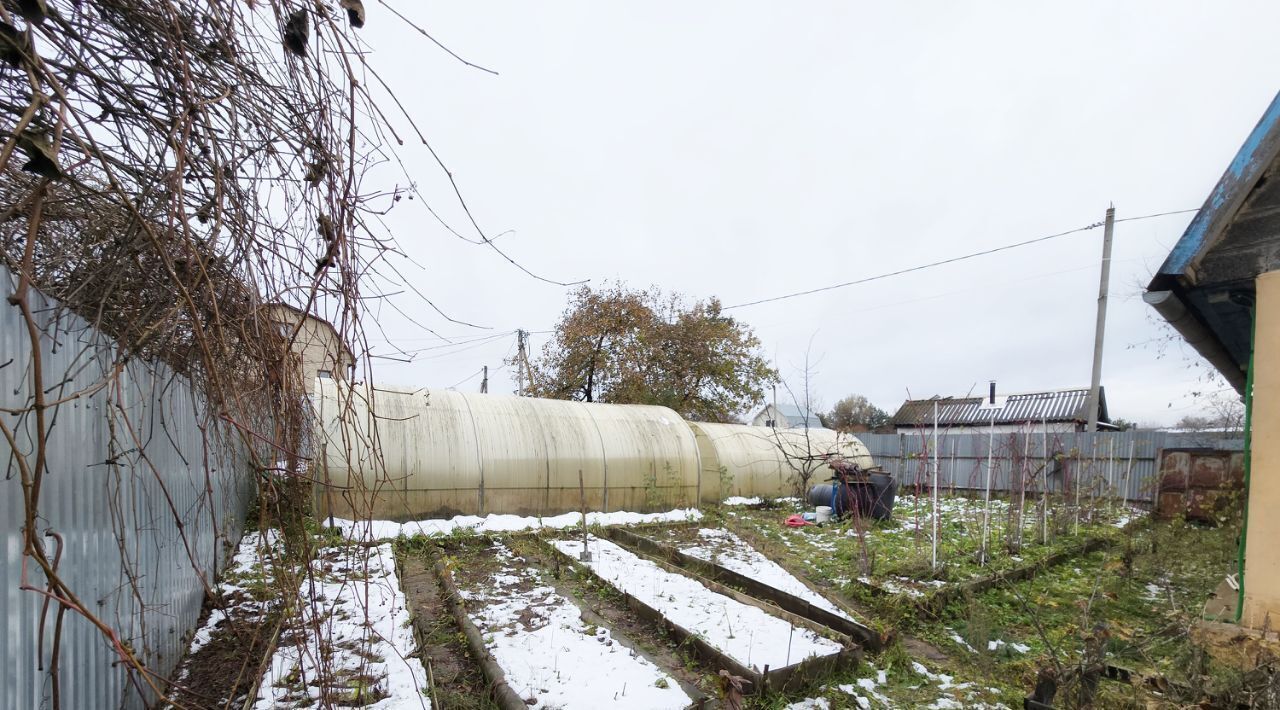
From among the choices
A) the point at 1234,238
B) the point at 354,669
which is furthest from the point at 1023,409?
the point at 354,669

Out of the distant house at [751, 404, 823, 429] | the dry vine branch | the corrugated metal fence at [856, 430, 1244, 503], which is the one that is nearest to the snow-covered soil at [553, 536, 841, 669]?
the distant house at [751, 404, 823, 429]

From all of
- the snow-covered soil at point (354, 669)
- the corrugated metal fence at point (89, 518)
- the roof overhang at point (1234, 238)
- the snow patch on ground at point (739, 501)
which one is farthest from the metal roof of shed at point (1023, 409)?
the corrugated metal fence at point (89, 518)

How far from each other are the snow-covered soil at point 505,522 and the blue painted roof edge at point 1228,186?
7.61 metres

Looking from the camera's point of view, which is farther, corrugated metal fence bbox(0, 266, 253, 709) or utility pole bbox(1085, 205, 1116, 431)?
utility pole bbox(1085, 205, 1116, 431)

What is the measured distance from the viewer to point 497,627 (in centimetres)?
489

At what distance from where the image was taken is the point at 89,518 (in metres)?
2.42

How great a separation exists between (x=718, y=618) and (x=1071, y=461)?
31.6 ft

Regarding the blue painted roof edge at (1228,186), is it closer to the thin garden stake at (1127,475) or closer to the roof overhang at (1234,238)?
the roof overhang at (1234,238)

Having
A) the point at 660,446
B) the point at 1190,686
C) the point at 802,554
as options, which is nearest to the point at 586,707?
the point at 1190,686

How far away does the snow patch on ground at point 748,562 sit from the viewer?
5813 millimetres

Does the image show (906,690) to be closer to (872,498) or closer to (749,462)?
(872,498)

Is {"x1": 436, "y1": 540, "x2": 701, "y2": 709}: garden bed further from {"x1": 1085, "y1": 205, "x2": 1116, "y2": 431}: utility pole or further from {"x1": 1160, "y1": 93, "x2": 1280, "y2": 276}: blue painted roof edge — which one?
{"x1": 1085, "y1": 205, "x2": 1116, "y2": 431}: utility pole

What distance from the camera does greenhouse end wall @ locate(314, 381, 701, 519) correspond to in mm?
8852

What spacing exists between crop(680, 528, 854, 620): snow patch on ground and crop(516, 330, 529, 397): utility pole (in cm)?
1313
